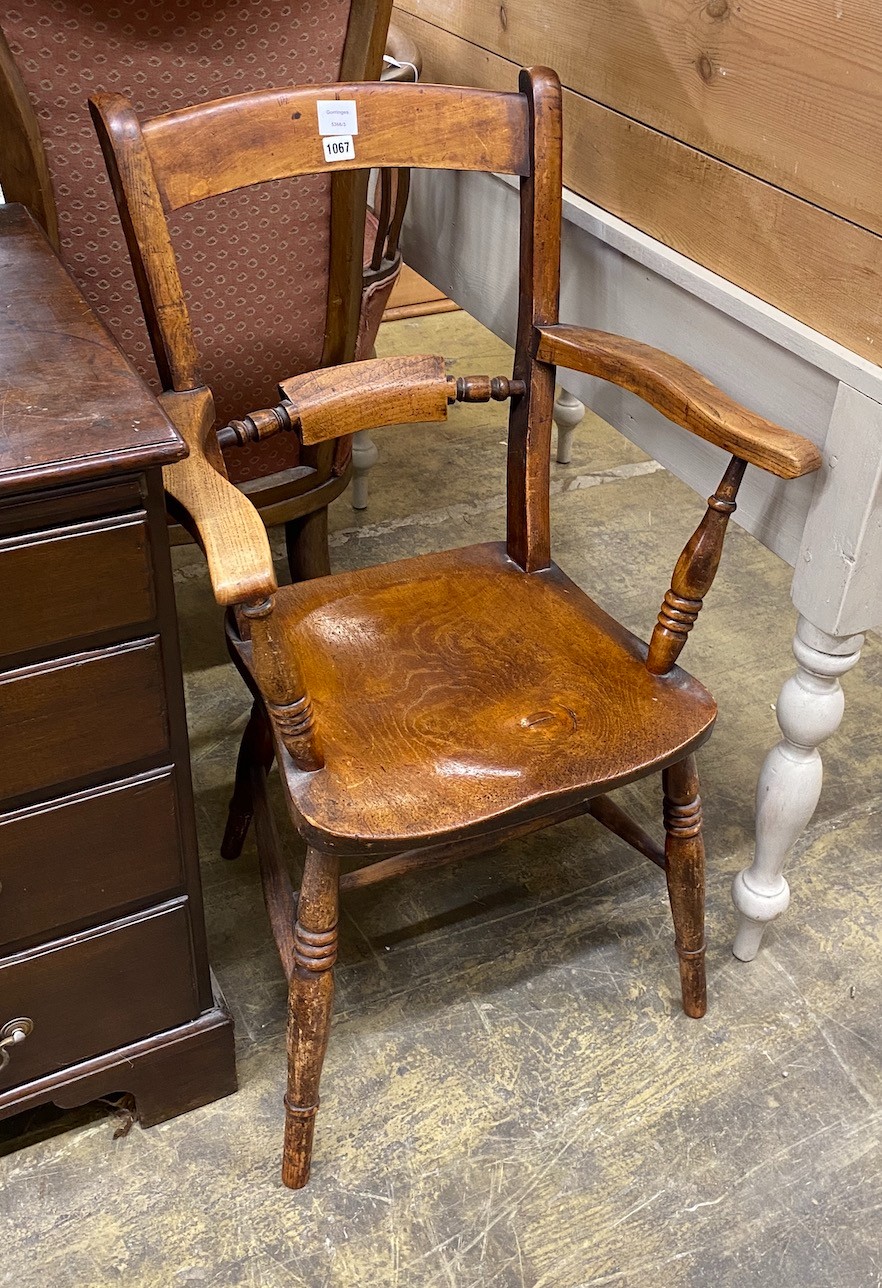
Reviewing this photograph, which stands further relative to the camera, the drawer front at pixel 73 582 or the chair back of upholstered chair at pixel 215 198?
the chair back of upholstered chair at pixel 215 198

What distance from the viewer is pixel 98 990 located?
4.17ft

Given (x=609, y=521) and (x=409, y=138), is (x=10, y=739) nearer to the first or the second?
(x=409, y=138)

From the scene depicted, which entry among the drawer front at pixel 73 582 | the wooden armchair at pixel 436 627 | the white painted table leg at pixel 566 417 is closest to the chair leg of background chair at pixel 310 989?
the wooden armchair at pixel 436 627

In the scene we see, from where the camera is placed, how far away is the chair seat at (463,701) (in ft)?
3.84

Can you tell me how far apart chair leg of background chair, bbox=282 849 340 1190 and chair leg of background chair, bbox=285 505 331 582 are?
670mm

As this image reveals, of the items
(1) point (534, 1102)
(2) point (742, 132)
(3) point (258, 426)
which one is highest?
(2) point (742, 132)

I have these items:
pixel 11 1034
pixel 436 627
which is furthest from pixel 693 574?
pixel 11 1034

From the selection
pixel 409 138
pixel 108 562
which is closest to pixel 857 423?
pixel 409 138

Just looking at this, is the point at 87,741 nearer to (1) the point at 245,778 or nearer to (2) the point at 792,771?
(1) the point at 245,778

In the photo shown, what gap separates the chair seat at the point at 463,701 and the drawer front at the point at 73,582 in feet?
0.88

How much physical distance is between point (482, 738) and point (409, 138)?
0.69 meters

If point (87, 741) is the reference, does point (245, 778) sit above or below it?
below

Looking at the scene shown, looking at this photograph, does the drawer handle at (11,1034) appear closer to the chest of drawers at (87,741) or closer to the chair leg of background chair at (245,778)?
the chest of drawers at (87,741)

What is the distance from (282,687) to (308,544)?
0.75 meters
